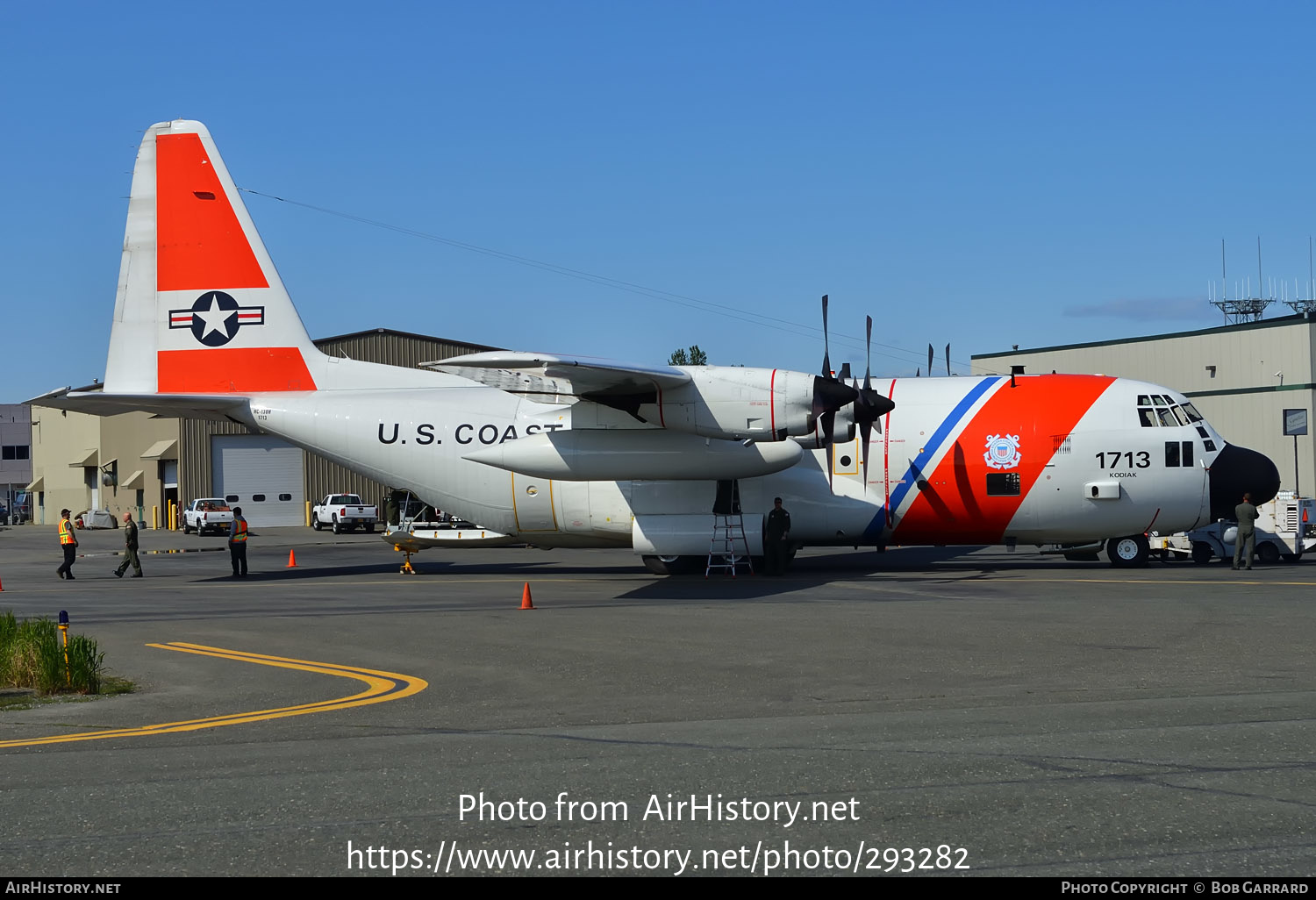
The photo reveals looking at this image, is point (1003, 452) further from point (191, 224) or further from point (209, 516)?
point (209, 516)

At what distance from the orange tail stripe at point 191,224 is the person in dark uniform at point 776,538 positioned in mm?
14255

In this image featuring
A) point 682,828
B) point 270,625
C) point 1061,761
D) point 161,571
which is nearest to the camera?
point 682,828

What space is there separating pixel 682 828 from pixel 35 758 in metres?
5.70

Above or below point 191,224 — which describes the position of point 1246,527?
below

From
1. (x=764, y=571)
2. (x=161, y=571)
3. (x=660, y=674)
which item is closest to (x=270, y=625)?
(x=660, y=674)

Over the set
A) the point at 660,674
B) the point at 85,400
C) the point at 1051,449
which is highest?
the point at 85,400

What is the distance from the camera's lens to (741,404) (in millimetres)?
22375

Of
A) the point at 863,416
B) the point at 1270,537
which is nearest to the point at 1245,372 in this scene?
the point at 1270,537

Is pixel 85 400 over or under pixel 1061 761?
over

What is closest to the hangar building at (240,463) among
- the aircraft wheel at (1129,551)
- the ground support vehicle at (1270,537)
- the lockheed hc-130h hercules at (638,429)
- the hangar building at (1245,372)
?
the lockheed hc-130h hercules at (638,429)

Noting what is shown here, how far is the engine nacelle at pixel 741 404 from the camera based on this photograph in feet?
73.0

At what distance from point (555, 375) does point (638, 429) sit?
301 centimetres
